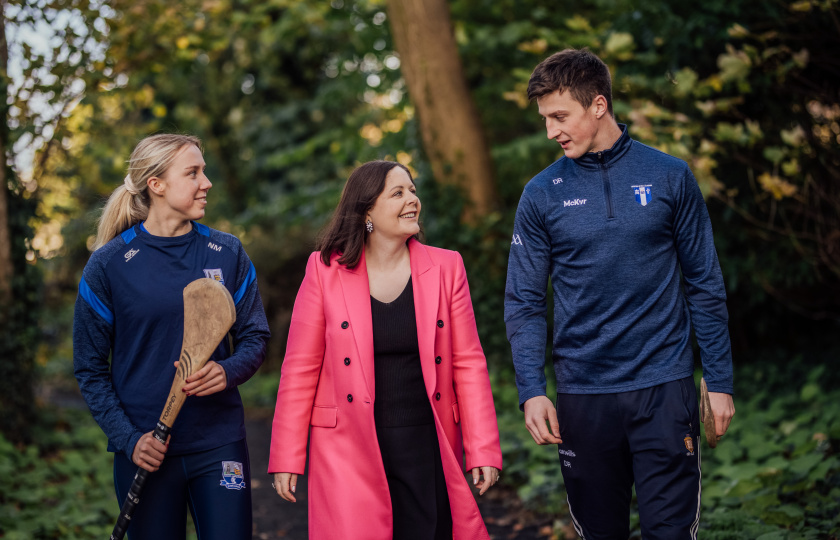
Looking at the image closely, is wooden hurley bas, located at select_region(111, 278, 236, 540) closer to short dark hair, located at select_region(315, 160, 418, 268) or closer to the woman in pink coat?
the woman in pink coat

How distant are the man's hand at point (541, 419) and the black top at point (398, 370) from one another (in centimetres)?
44

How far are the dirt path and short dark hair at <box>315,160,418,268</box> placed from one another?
3183mm

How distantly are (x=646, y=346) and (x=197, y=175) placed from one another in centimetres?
202

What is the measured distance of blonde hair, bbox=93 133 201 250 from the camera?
340 cm

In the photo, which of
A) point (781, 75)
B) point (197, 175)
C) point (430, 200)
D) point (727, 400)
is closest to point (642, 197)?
point (727, 400)

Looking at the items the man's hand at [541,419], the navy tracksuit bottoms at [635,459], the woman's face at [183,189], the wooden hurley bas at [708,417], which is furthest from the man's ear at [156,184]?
the wooden hurley bas at [708,417]

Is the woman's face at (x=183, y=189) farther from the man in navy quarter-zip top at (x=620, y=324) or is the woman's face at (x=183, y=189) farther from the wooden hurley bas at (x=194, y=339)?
the man in navy quarter-zip top at (x=620, y=324)

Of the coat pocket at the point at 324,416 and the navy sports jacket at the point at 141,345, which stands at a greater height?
the navy sports jacket at the point at 141,345

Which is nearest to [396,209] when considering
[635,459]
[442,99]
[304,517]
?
[635,459]

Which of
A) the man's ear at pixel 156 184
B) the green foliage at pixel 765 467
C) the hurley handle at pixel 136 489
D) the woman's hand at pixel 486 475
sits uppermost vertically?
the man's ear at pixel 156 184

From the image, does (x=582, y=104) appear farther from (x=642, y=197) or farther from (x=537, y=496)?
(x=537, y=496)

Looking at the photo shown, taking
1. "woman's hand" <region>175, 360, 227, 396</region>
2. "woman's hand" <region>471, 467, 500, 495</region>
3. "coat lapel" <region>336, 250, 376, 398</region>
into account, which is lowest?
"woman's hand" <region>471, 467, 500, 495</region>

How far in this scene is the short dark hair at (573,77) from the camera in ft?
10.6

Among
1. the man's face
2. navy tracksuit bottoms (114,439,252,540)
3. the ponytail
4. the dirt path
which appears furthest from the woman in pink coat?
the dirt path
